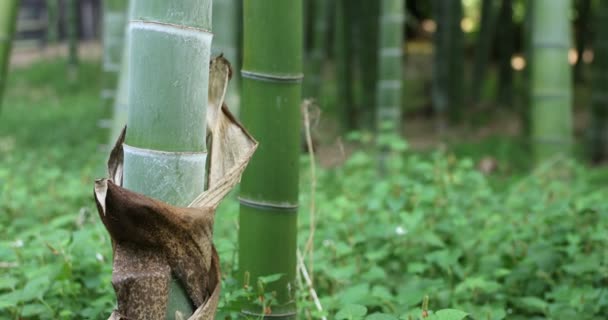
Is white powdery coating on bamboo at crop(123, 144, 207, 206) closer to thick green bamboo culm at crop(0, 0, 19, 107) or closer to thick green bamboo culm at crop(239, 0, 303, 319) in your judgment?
thick green bamboo culm at crop(239, 0, 303, 319)

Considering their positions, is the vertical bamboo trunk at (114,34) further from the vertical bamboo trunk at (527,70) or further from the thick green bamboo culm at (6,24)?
the vertical bamboo trunk at (527,70)

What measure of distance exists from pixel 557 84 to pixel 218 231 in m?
2.21

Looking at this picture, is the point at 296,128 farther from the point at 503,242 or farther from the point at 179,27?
the point at 503,242

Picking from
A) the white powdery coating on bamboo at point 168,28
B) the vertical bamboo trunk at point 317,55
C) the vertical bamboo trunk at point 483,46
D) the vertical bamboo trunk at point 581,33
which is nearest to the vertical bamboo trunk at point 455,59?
the vertical bamboo trunk at point 483,46

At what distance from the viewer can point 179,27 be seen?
1.13 meters

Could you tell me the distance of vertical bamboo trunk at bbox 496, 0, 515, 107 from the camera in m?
9.54

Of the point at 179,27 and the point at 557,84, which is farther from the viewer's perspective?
the point at 557,84

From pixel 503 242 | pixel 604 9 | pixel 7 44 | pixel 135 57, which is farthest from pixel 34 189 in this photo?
pixel 604 9

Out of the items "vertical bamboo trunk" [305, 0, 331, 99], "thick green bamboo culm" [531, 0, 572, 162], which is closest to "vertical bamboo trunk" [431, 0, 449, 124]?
"vertical bamboo trunk" [305, 0, 331, 99]

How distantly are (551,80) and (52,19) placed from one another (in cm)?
1170

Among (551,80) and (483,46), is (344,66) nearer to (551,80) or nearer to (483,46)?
(483,46)

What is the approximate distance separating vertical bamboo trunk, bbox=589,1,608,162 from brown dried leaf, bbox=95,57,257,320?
5953 millimetres

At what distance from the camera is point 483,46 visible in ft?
31.7

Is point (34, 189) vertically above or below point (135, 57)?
below
